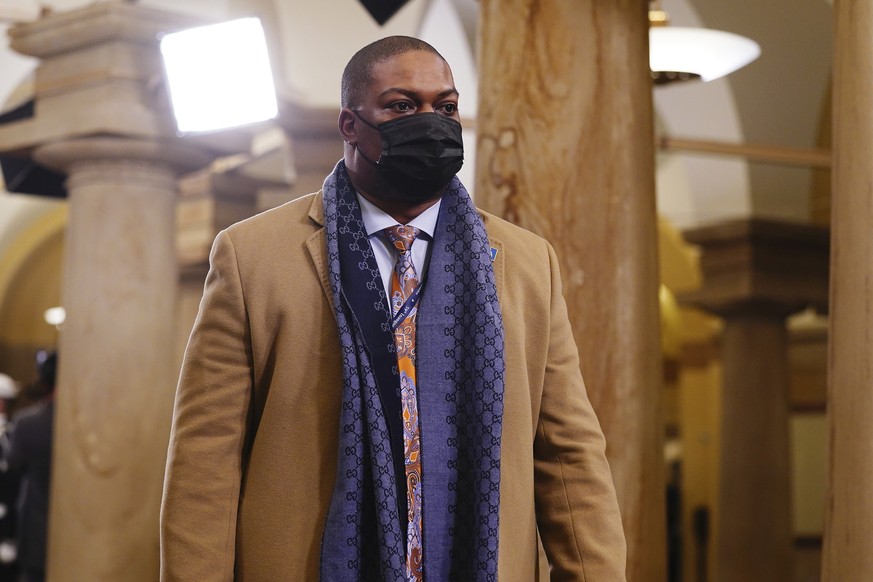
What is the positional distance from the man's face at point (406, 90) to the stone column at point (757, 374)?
707 cm

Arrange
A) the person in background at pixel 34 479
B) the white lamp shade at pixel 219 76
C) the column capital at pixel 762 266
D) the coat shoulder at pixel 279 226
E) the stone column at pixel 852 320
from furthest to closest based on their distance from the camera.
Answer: the column capital at pixel 762 266, the person in background at pixel 34 479, the white lamp shade at pixel 219 76, the stone column at pixel 852 320, the coat shoulder at pixel 279 226

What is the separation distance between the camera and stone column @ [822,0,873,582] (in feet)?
9.78

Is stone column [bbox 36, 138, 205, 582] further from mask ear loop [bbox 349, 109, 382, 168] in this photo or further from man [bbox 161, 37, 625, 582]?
mask ear loop [bbox 349, 109, 382, 168]

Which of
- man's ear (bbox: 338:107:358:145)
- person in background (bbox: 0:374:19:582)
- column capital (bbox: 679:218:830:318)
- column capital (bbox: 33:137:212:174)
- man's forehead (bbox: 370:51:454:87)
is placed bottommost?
person in background (bbox: 0:374:19:582)

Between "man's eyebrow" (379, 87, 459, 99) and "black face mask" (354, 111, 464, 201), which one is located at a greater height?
"man's eyebrow" (379, 87, 459, 99)

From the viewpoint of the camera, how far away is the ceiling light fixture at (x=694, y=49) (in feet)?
16.6

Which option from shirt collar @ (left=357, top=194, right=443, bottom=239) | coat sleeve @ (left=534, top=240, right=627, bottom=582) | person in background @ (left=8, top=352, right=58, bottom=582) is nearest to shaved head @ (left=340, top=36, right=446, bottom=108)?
shirt collar @ (left=357, top=194, right=443, bottom=239)

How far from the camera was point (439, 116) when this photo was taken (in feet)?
7.74

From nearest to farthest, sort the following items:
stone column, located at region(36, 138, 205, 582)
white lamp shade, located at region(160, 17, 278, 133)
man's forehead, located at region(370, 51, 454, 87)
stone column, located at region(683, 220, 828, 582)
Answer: man's forehead, located at region(370, 51, 454, 87) < white lamp shade, located at region(160, 17, 278, 133) < stone column, located at region(36, 138, 205, 582) < stone column, located at region(683, 220, 828, 582)

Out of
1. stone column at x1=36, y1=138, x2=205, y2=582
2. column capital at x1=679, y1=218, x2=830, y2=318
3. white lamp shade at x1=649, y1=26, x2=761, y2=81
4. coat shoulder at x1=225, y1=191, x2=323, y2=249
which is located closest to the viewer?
coat shoulder at x1=225, y1=191, x2=323, y2=249

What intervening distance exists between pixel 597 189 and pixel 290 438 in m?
1.46

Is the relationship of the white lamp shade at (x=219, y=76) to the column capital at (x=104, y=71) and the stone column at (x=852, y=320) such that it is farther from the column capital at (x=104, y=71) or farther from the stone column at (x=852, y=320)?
the stone column at (x=852, y=320)

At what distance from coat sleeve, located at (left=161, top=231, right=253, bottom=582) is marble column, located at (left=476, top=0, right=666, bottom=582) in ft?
4.18

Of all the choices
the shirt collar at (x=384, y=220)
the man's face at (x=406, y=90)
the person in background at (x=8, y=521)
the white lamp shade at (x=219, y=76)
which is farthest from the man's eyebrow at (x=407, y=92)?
the person in background at (x=8, y=521)
